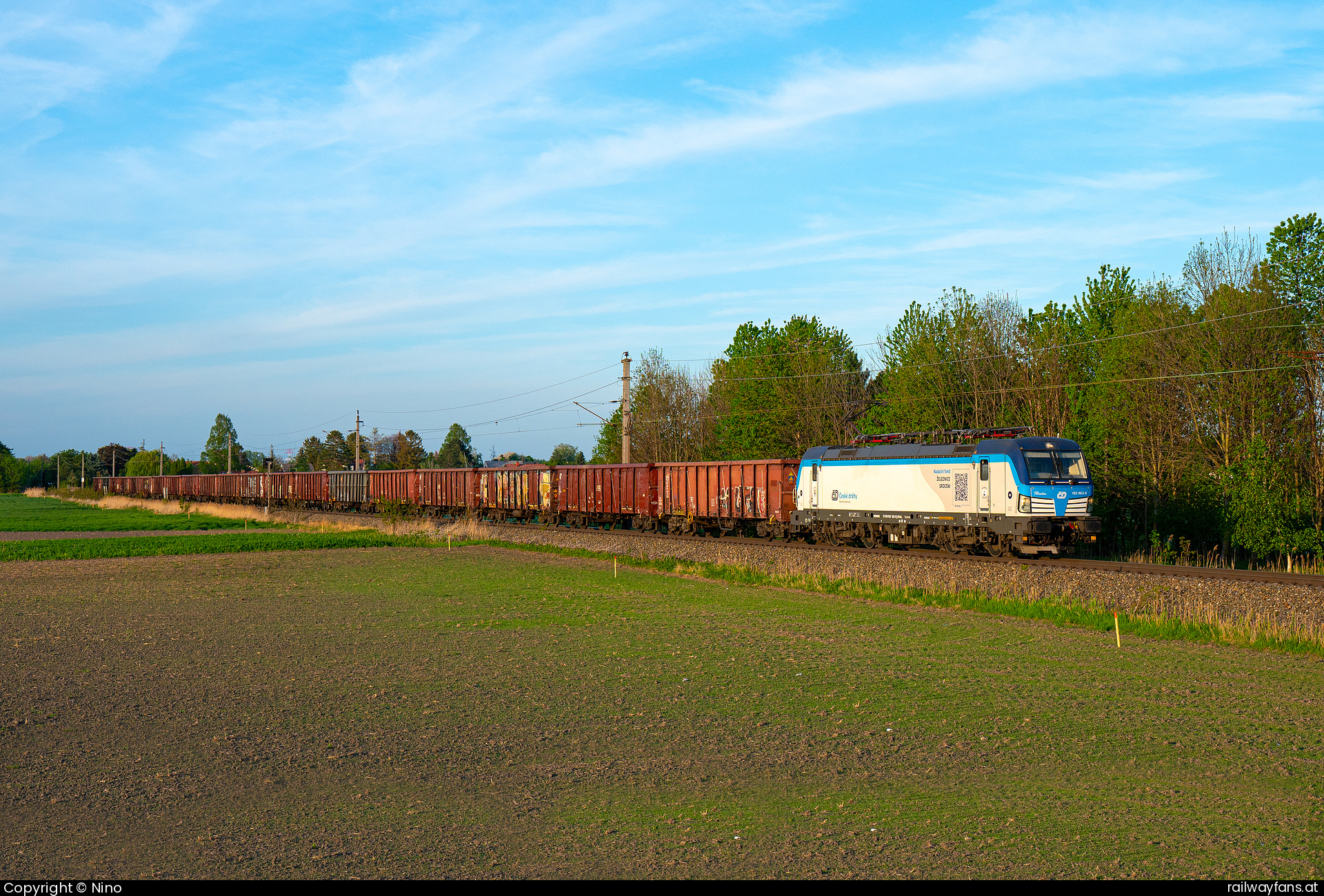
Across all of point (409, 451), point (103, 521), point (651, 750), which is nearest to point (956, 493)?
point (651, 750)

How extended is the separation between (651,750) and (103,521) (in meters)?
60.9

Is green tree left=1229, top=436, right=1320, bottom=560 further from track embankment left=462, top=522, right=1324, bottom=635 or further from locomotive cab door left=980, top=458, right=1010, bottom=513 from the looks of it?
track embankment left=462, top=522, right=1324, bottom=635

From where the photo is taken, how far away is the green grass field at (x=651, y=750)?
20.0ft

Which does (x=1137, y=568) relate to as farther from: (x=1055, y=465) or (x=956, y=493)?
(x=956, y=493)

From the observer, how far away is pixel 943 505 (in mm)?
25312

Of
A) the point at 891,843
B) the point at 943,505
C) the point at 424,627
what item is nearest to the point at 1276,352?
the point at 943,505

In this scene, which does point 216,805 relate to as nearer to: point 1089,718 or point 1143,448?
point 1089,718

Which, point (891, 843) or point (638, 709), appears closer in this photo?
point (891, 843)

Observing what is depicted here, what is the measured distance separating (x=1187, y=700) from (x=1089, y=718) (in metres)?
1.66

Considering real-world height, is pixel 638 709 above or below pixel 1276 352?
below

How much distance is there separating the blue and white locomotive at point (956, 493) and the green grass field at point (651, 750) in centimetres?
744

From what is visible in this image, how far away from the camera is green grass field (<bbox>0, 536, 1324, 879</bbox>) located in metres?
6.10

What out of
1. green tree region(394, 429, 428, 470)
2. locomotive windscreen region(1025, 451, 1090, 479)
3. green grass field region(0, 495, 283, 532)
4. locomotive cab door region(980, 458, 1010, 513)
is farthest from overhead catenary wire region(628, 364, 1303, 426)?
green tree region(394, 429, 428, 470)

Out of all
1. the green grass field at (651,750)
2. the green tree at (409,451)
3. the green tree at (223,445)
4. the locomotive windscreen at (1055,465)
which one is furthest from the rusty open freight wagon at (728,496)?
the green tree at (223,445)
